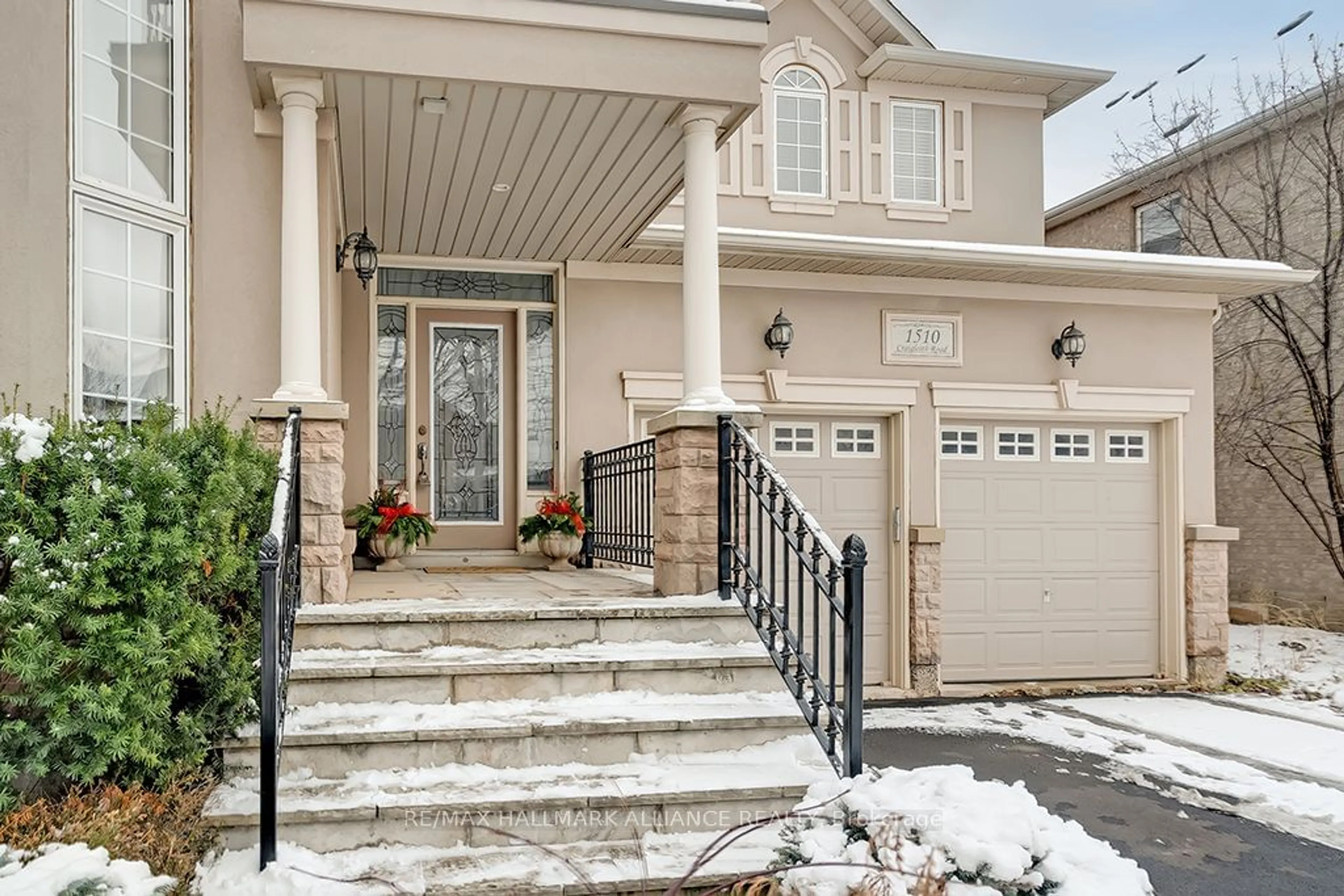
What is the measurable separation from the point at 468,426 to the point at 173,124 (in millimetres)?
3414

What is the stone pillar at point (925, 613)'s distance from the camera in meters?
8.50

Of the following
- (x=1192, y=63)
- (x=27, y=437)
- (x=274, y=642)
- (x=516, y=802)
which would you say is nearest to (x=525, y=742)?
(x=516, y=802)

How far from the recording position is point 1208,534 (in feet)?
29.9

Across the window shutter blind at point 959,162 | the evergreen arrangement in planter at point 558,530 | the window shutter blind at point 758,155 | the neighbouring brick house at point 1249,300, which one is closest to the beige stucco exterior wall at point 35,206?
the evergreen arrangement in planter at point 558,530

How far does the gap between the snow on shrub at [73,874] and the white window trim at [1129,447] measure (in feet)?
27.3

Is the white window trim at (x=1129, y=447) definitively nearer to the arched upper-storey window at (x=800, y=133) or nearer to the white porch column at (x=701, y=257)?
the arched upper-storey window at (x=800, y=133)

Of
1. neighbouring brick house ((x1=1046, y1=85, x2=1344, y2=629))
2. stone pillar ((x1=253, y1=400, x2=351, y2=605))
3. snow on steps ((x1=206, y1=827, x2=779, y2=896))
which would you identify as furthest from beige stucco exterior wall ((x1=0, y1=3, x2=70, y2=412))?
neighbouring brick house ((x1=1046, y1=85, x2=1344, y2=629))

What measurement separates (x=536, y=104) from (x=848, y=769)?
11.7ft

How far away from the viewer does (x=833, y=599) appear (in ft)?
13.3

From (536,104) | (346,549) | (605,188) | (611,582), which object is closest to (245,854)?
(346,549)

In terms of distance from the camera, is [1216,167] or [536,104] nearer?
[536,104]

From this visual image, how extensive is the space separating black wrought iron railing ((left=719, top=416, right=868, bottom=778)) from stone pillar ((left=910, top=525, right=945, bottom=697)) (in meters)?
3.08

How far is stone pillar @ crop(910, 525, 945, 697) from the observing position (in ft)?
27.9

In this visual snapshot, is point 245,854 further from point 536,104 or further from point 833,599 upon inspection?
point 536,104
